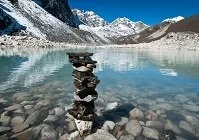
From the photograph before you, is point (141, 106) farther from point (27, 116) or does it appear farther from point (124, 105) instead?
point (27, 116)

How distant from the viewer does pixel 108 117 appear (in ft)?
43.5

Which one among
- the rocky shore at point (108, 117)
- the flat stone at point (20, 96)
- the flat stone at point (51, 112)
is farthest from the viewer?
the flat stone at point (20, 96)

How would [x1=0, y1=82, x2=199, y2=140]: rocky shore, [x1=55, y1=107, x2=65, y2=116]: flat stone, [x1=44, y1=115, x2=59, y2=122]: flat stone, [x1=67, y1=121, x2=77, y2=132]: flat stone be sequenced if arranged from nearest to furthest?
[x1=0, y1=82, x2=199, y2=140]: rocky shore
[x1=67, y1=121, x2=77, y2=132]: flat stone
[x1=44, y1=115, x2=59, y2=122]: flat stone
[x1=55, y1=107, x2=65, y2=116]: flat stone

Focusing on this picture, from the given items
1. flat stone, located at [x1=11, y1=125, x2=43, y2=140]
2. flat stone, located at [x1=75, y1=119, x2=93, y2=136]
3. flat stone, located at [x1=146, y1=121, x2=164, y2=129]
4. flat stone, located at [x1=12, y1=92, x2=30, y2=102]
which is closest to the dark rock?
flat stone, located at [x1=146, y1=121, x2=164, y2=129]

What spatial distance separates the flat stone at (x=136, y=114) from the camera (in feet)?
44.1

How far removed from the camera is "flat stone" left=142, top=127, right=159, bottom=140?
36.9ft

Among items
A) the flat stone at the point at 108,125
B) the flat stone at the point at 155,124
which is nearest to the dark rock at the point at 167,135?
the flat stone at the point at 155,124

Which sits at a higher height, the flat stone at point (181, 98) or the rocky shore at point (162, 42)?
the rocky shore at point (162, 42)

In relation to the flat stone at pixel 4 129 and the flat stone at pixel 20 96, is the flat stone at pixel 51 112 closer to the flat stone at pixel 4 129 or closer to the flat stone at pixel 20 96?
the flat stone at pixel 4 129

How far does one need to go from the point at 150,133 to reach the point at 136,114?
2.37 meters

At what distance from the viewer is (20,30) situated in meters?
152

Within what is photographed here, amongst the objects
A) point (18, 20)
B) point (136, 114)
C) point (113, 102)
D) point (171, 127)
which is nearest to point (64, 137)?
point (136, 114)

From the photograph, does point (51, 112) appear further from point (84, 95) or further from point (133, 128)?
point (133, 128)

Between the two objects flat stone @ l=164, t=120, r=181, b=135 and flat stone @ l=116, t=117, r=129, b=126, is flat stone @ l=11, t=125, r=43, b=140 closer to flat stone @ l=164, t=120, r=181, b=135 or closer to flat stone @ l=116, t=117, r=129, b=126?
flat stone @ l=116, t=117, r=129, b=126
